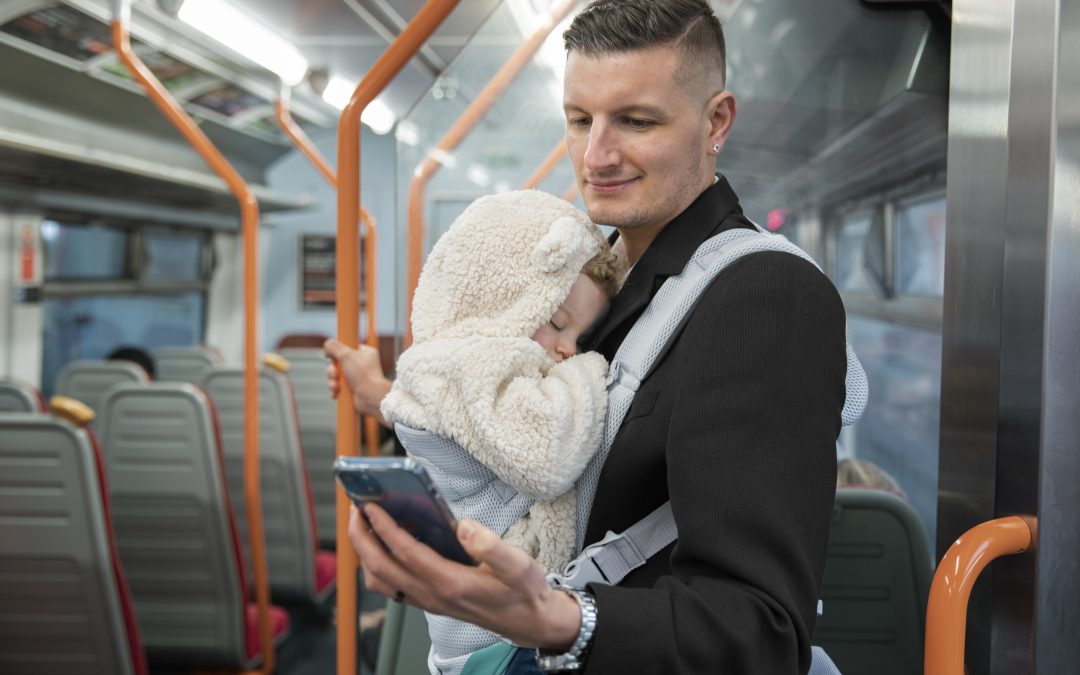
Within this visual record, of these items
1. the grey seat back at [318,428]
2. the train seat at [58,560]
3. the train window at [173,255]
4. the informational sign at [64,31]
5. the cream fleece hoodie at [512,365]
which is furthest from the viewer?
the train window at [173,255]

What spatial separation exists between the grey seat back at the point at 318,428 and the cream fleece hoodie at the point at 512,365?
373 cm

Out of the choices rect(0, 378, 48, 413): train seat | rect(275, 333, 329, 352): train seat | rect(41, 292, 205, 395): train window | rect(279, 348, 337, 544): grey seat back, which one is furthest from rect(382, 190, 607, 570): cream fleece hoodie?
rect(275, 333, 329, 352): train seat

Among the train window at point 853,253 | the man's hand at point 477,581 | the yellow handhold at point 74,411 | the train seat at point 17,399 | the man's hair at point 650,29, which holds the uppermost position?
the man's hair at point 650,29

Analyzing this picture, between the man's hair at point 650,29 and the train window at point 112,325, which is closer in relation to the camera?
the man's hair at point 650,29

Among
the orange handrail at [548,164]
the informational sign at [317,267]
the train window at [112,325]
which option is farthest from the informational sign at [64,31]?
the informational sign at [317,267]

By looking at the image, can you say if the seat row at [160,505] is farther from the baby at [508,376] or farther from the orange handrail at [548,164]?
the baby at [508,376]

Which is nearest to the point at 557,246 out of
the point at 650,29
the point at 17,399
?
the point at 650,29

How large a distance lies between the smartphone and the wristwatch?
0.12 m

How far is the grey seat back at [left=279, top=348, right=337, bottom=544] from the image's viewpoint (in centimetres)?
467

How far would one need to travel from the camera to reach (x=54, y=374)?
5.54 m

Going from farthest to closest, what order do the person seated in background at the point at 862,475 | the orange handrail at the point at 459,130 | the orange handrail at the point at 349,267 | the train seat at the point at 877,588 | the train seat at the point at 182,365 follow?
the train seat at the point at 182,365, the person seated in background at the point at 862,475, the orange handrail at the point at 459,130, the train seat at the point at 877,588, the orange handrail at the point at 349,267

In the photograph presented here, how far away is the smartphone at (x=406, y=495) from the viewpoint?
2.27 ft

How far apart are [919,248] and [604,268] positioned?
1573 mm

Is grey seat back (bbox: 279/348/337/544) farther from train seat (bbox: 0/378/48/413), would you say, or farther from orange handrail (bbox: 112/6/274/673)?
train seat (bbox: 0/378/48/413)
